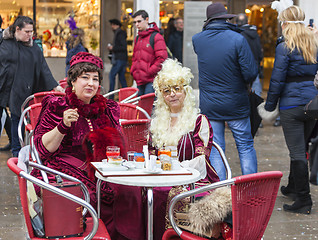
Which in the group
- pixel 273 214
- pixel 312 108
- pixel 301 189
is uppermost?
pixel 312 108

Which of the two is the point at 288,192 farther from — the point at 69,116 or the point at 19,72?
the point at 19,72

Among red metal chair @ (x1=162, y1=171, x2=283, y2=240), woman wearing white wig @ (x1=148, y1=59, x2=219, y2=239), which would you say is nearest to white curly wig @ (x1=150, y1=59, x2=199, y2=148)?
woman wearing white wig @ (x1=148, y1=59, x2=219, y2=239)

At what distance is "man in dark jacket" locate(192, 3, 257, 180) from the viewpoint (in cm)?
528

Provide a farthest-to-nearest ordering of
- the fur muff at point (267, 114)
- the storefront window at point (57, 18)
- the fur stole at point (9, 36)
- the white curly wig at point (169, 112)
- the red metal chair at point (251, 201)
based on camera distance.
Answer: the storefront window at point (57, 18), the fur stole at point (9, 36), the fur muff at point (267, 114), the white curly wig at point (169, 112), the red metal chair at point (251, 201)

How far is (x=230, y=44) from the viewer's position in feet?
17.3

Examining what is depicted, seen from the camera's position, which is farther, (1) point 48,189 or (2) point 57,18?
(2) point 57,18

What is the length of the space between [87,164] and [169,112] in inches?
28.1

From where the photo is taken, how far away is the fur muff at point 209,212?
10.1 feet

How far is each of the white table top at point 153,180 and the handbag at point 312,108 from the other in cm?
185

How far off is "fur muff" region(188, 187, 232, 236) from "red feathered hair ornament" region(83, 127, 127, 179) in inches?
32.6

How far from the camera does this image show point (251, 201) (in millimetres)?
2895

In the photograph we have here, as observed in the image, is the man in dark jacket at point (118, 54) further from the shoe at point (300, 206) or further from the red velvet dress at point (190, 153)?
the red velvet dress at point (190, 153)

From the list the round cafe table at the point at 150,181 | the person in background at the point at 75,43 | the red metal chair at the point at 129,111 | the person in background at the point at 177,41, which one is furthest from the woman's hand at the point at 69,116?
the person in background at the point at 177,41

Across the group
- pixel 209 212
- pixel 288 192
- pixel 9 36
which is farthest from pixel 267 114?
pixel 9 36
